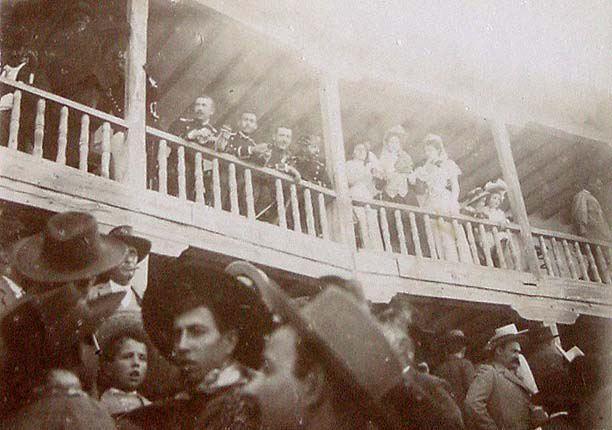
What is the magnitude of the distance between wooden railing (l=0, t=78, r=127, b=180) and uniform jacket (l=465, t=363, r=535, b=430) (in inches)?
126

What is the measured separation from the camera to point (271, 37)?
6434 millimetres

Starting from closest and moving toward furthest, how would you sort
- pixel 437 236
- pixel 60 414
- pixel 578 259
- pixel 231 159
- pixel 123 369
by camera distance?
pixel 60 414 < pixel 123 369 < pixel 231 159 < pixel 437 236 < pixel 578 259

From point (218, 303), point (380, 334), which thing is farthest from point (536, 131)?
point (218, 303)

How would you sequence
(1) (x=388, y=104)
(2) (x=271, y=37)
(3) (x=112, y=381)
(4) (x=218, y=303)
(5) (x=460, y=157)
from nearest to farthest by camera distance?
1. (3) (x=112, y=381)
2. (4) (x=218, y=303)
3. (2) (x=271, y=37)
4. (1) (x=388, y=104)
5. (5) (x=460, y=157)

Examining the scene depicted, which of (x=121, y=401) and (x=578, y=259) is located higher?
(x=578, y=259)

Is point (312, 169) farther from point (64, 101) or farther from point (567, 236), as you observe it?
point (567, 236)

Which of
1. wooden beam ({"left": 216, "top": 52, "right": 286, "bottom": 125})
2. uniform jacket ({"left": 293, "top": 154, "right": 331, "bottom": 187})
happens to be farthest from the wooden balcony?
wooden beam ({"left": 216, "top": 52, "right": 286, "bottom": 125})

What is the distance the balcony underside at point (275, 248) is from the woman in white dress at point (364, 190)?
0.59 feet

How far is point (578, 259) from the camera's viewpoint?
297 inches

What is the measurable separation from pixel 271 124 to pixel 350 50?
3.68ft

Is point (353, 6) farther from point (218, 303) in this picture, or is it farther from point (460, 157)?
point (218, 303)

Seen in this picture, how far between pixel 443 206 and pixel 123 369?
3765mm

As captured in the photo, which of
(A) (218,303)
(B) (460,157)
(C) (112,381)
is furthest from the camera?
(B) (460,157)

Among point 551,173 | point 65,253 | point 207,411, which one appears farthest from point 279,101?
point 551,173
